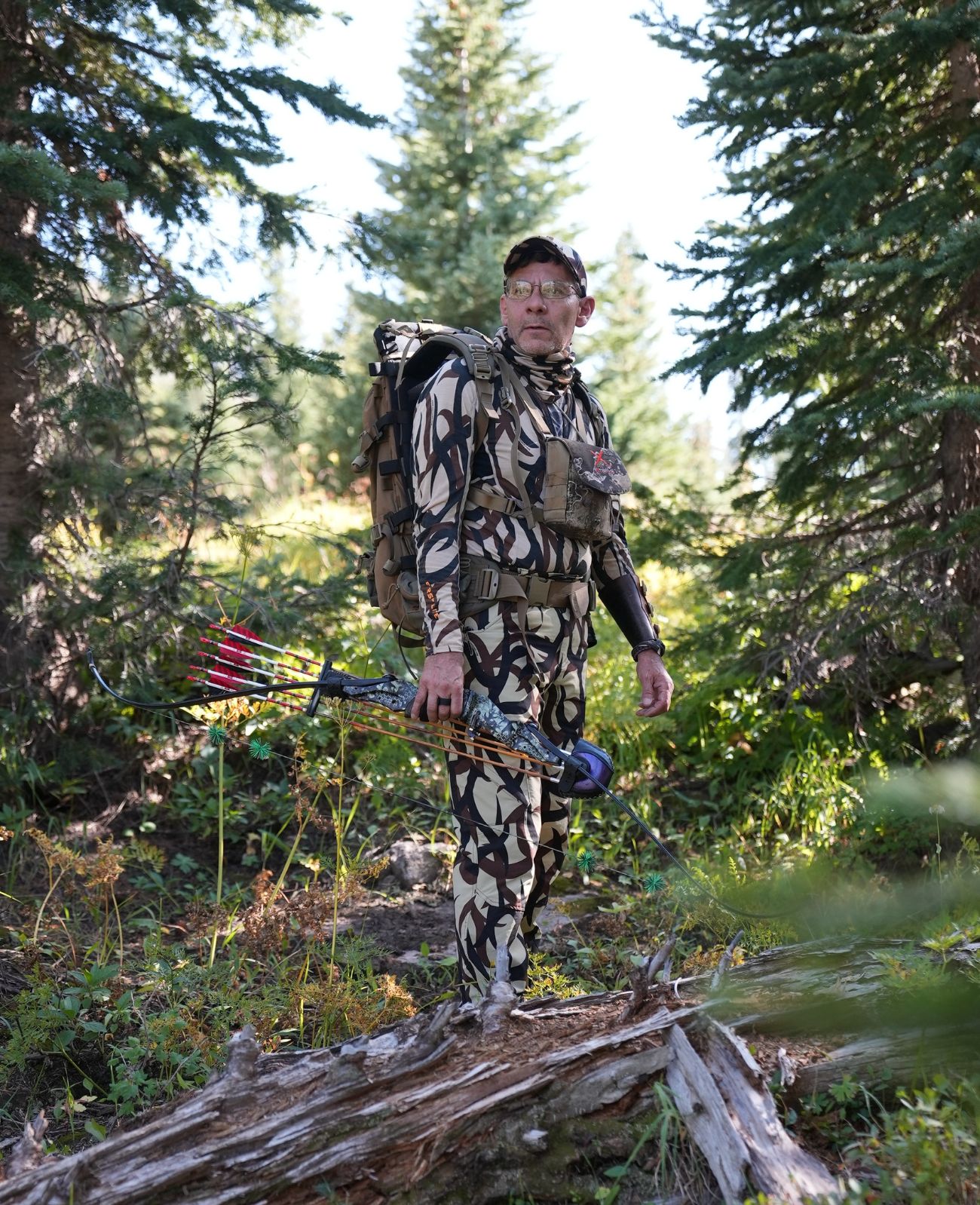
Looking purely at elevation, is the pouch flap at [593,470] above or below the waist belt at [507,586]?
above

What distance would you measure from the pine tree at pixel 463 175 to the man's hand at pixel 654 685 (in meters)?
11.3

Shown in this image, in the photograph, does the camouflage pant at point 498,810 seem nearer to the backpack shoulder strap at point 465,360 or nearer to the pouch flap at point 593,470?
the pouch flap at point 593,470

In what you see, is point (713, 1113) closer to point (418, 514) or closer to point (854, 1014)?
point (854, 1014)

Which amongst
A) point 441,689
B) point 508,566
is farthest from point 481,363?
point 441,689

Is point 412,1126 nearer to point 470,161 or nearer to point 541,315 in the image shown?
point 541,315

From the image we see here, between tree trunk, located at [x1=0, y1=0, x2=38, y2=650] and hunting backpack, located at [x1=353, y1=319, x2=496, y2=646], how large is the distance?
99.8 inches

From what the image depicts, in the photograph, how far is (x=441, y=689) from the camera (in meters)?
3.43

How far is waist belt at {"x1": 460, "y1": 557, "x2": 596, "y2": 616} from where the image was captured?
11.8ft

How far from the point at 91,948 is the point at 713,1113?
2.80 metres

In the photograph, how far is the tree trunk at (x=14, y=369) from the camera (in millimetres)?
5598

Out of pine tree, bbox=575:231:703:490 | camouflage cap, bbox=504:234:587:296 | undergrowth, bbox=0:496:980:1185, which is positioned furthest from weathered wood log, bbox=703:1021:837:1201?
pine tree, bbox=575:231:703:490

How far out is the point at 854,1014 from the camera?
2.36 m

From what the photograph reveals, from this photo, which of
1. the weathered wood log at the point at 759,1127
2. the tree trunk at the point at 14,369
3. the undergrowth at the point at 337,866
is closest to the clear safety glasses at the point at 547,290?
the undergrowth at the point at 337,866

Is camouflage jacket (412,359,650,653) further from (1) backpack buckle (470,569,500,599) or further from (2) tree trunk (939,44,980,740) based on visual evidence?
(2) tree trunk (939,44,980,740)
